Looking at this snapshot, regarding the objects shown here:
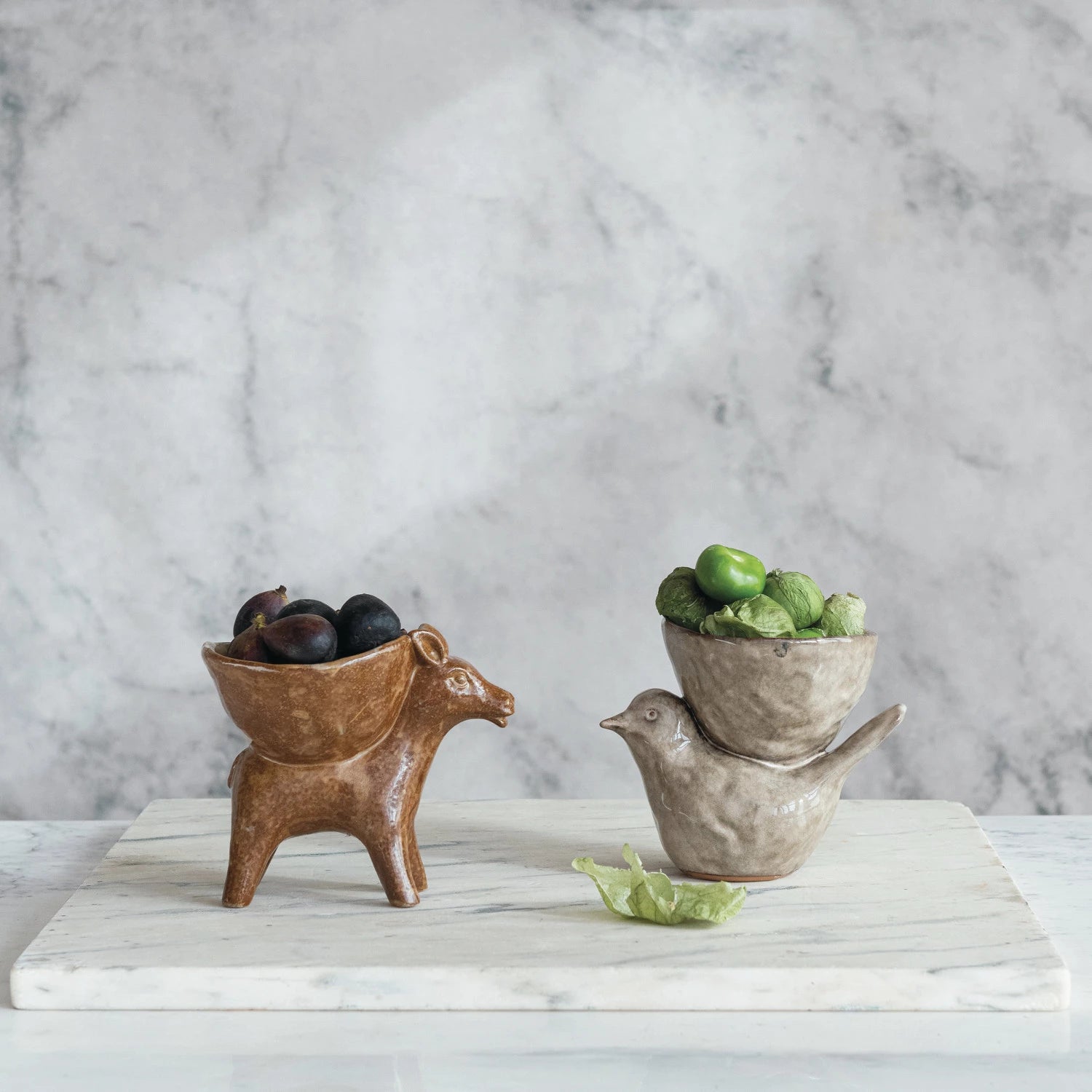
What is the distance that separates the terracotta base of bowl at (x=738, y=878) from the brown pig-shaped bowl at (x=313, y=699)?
29cm

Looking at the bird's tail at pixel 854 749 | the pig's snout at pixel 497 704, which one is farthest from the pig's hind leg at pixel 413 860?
the bird's tail at pixel 854 749

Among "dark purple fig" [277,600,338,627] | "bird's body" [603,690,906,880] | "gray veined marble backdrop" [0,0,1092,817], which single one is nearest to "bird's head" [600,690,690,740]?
"bird's body" [603,690,906,880]

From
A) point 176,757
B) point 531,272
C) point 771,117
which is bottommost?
point 176,757

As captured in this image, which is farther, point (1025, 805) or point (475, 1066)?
point (1025, 805)

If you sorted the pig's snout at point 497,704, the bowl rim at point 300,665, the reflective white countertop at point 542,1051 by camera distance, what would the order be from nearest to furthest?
the reflective white countertop at point 542,1051
the bowl rim at point 300,665
the pig's snout at point 497,704

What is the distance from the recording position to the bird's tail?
1.01 metres

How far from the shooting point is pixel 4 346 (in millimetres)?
1385

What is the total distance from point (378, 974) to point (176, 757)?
0.68m

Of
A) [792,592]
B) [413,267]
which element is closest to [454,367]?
[413,267]

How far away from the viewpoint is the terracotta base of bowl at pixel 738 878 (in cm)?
101

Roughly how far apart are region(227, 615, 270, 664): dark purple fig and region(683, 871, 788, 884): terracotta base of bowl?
1.29 feet

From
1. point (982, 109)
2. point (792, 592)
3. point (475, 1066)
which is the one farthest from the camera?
point (982, 109)

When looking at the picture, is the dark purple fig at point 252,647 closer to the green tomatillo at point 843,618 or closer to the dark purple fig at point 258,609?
the dark purple fig at point 258,609

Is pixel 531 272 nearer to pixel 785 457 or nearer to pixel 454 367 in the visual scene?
pixel 454 367
